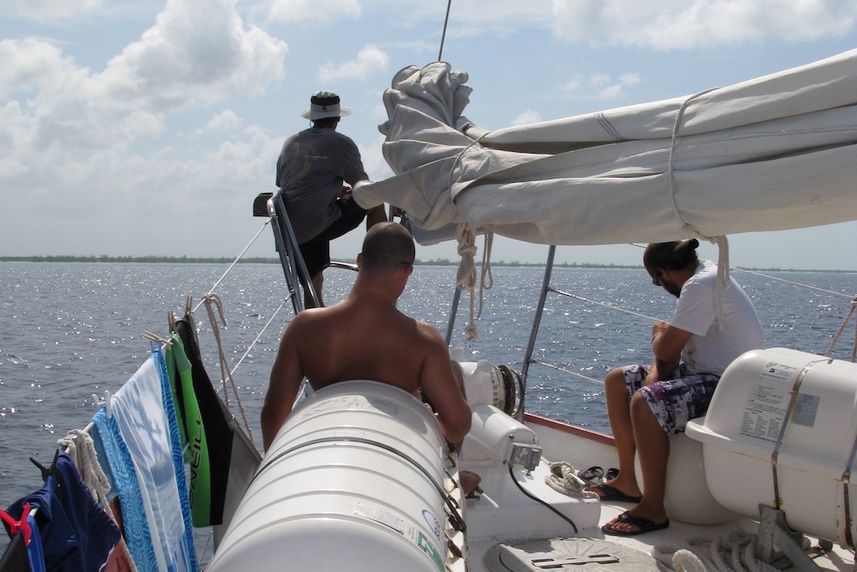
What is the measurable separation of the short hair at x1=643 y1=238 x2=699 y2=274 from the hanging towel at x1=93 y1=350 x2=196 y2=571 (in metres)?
2.31

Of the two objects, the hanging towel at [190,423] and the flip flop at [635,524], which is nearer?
the hanging towel at [190,423]

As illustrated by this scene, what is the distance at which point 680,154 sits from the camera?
8.84 feet

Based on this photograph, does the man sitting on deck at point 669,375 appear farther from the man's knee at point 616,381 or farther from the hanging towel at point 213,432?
the hanging towel at point 213,432

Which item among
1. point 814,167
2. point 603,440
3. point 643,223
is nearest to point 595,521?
point 603,440

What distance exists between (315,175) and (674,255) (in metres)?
2.02

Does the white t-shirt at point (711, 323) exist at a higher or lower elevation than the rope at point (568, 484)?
higher

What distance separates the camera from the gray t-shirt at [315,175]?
499 cm

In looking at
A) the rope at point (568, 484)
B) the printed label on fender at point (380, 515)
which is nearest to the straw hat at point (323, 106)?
the rope at point (568, 484)

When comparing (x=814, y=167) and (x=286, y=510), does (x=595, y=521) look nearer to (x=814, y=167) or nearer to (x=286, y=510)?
(x=814, y=167)

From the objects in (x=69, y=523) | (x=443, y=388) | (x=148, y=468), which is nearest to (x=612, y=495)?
(x=443, y=388)

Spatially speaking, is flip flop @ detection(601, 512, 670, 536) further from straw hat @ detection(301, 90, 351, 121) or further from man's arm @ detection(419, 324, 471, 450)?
straw hat @ detection(301, 90, 351, 121)

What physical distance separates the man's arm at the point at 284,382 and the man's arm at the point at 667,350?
1.70 m

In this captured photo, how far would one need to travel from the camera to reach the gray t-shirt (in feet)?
16.4

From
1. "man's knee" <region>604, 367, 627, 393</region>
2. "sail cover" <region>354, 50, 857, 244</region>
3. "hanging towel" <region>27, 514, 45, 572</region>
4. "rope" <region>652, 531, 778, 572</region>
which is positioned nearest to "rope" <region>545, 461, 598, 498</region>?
"rope" <region>652, 531, 778, 572</region>
